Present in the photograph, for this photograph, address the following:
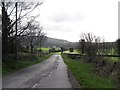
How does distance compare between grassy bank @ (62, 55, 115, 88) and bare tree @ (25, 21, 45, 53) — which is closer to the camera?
grassy bank @ (62, 55, 115, 88)

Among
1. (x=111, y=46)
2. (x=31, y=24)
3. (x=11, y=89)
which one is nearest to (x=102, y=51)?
(x=111, y=46)

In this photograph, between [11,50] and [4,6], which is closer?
[4,6]

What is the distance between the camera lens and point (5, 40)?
4400cm

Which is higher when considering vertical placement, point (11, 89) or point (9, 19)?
point (9, 19)

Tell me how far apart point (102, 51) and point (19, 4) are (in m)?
17.1

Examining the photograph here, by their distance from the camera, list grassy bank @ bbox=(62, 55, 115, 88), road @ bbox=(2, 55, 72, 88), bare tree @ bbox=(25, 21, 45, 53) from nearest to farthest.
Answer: grassy bank @ bbox=(62, 55, 115, 88), road @ bbox=(2, 55, 72, 88), bare tree @ bbox=(25, 21, 45, 53)

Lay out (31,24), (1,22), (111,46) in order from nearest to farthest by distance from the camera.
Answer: (1,22)
(31,24)
(111,46)

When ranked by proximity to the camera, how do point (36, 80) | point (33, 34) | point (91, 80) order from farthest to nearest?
point (33, 34)
point (36, 80)
point (91, 80)

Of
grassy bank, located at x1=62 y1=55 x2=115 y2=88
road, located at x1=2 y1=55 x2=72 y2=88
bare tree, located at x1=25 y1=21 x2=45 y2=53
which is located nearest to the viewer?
grassy bank, located at x1=62 y1=55 x2=115 y2=88

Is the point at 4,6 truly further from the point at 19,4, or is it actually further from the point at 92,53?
the point at 92,53

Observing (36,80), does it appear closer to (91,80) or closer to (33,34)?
(91,80)

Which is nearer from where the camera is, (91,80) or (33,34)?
(91,80)

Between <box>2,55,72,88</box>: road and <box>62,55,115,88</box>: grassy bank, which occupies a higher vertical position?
<box>62,55,115,88</box>: grassy bank

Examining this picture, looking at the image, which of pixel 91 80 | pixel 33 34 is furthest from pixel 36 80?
pixel 33 34
